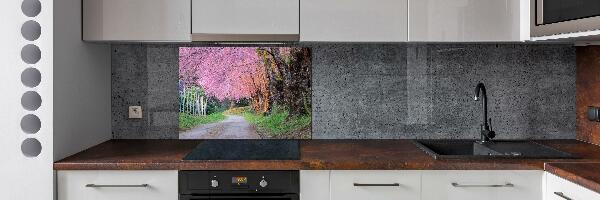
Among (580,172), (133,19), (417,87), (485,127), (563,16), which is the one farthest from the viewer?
(417,87)

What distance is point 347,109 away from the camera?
3.00 metres

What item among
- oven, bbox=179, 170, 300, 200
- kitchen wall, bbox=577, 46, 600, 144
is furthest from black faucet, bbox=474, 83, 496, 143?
oven, bbox=179, 170, 300, 200

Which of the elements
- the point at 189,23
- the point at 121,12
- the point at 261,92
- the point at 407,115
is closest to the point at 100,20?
the point at 121,12

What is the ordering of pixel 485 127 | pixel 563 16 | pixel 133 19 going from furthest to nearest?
pixel 485 127 → pixel 133 19 → pixel 563 16

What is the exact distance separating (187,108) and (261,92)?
0.39 metres

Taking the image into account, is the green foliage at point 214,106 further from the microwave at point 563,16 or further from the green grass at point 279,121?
the microwave at point 563,16

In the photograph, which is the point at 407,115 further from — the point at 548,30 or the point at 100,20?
the point at 100,20
